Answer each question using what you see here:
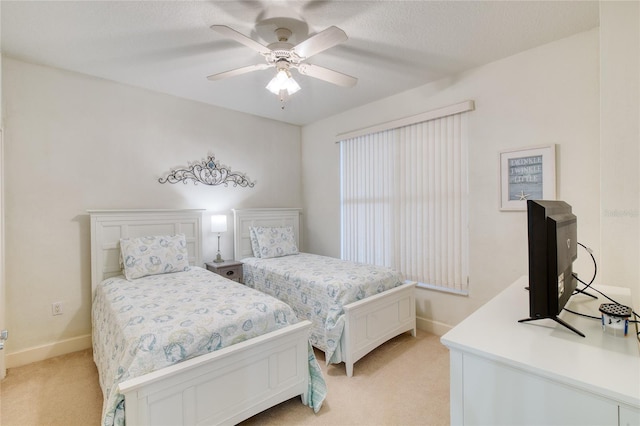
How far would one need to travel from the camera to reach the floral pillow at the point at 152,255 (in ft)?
9.00

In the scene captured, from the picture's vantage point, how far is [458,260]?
2.98m

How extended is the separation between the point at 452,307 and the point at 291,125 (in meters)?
3.28

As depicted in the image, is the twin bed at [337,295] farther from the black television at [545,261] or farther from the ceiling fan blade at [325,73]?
the ceiling fan blade at [325,73]

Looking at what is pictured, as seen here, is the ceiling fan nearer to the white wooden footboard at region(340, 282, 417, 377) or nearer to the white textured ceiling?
the white textured ceiling

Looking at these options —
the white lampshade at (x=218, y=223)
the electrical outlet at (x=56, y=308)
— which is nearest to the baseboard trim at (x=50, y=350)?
the electrical outlet at (x=56, y=308)

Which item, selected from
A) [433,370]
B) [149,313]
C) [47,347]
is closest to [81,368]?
[47,347]

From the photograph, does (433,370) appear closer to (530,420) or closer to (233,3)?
(530,420)

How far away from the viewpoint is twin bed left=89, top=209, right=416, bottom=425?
1.49 meters

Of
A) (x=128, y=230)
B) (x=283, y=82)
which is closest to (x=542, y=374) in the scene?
(x=283, y=82)

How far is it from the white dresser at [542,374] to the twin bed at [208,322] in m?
1.13

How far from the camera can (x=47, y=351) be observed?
8.77 feet

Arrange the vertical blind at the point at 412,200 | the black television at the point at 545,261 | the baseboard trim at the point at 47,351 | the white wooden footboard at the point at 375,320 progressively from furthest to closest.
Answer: the vertical blind at the point at 412,200 < the baseboard trim at the point at 47,351 < the white wooden footboard at the point at 375,320 < the black television at the point at 545,261

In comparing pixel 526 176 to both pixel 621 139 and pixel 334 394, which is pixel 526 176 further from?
pixel 334 394

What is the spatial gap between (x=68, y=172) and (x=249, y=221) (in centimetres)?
189
